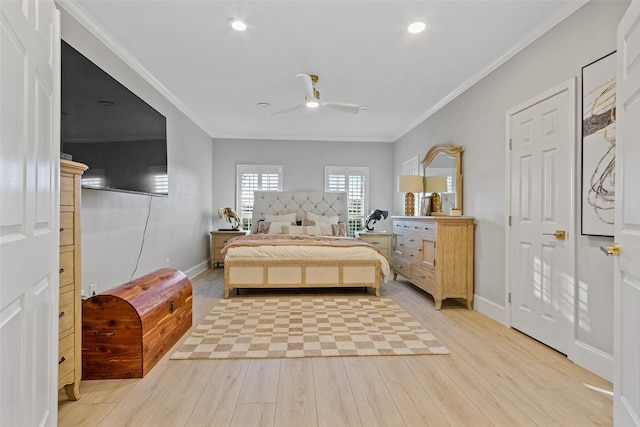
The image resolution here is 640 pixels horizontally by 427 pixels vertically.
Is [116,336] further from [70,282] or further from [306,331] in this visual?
[306,331]

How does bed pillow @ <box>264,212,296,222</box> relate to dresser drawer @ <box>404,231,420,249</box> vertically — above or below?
above

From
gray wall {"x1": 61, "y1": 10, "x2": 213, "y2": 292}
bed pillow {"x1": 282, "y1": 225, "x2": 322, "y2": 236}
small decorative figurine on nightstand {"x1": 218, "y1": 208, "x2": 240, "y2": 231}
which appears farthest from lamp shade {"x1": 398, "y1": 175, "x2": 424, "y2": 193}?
gray wall {"x1": 61, "y1": 10, "x2": 213, "y2": 292}

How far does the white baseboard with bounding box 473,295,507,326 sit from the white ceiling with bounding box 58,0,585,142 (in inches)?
96.3

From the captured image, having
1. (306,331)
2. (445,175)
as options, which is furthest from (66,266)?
(445,175)

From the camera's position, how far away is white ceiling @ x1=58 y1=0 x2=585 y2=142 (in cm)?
255

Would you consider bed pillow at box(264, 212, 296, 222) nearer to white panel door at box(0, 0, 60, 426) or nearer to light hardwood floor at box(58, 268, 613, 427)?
light hardwood floor at box(58, 268, 613, 427)

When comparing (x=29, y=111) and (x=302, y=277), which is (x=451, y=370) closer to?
(x=302, y=277)

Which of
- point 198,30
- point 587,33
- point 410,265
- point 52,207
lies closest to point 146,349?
point 52,207

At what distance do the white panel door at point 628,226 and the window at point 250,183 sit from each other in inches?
231

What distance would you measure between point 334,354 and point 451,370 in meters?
0.83

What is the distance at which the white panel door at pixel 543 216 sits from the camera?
2498 millimetres

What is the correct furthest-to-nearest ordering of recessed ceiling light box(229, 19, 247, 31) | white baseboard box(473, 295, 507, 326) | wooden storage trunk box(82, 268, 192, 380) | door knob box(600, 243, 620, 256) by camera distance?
white baseboard box(473, 295, 507, 326) < recessed ceiling light box(229, 19, 247, 31) < wooden storage trunk box(82, 268, 192, 380) < door knob box(600, 243, 620, 256)

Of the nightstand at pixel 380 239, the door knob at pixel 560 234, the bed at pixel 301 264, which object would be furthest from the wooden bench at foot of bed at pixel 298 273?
the door knob at pixel 560 234

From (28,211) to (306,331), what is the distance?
236 cm
